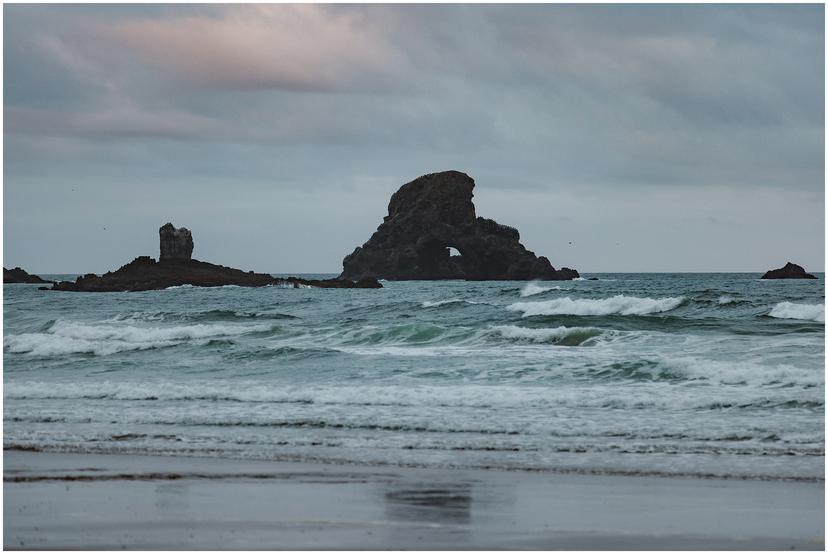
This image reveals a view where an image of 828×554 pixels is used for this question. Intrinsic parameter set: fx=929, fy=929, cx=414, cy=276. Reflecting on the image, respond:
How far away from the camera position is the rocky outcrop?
96.0 meters

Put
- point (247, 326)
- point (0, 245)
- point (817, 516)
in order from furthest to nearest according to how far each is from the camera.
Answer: point (247, 326) → point (0, 245) → point (817, 516)

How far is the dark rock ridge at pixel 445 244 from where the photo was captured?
123 metres

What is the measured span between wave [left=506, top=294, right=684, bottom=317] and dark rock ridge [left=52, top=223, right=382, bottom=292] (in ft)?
149

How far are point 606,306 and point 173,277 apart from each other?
55728mm

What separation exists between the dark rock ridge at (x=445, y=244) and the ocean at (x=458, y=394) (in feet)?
302

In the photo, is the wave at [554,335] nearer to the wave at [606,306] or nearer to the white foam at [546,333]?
the white foam at [546,333]

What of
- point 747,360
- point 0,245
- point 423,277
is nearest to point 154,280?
point 423,277

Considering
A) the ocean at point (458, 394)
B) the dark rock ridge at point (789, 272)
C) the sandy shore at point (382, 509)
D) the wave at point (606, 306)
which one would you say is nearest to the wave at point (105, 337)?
the ocean at point (458, 394)

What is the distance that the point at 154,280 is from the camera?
3196 inches

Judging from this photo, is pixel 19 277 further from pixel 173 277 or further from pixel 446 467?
pixel 446 467

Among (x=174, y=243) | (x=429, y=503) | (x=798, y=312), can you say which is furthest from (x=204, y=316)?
(x=174, y=243)

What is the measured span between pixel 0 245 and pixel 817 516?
24.7ft

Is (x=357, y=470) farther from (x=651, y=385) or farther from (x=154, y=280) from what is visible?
(x=154, y=280)

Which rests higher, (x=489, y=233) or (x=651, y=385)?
(x=489, y=233)
